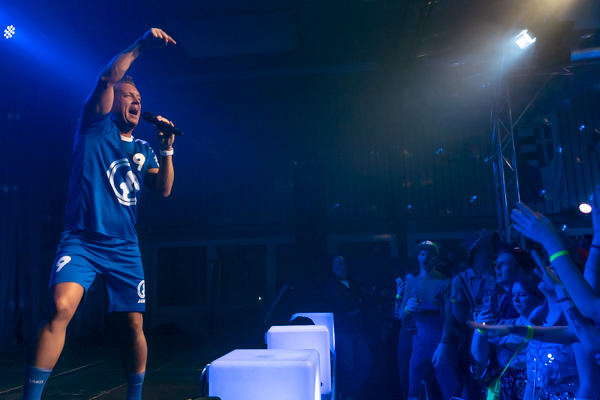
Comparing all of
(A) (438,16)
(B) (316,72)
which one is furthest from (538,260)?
(B) (316,72)

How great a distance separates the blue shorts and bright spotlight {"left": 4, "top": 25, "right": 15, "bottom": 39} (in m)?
5.56

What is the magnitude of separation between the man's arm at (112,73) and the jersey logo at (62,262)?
1.95 feet

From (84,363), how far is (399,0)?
21.8 ft

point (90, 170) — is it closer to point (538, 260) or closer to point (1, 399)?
point (538, 260)

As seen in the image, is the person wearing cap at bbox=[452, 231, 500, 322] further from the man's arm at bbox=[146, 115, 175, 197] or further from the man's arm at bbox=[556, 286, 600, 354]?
the man's arm at bbox=[146, 115, 175, 197]

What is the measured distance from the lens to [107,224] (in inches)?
65.1

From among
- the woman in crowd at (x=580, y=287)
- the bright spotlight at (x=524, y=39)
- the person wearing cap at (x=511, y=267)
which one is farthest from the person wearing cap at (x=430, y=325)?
the bright spotlight at (x=524, y=39)

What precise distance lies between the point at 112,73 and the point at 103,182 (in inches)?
17.7

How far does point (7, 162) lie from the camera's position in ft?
19.2

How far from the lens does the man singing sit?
154 centimetres

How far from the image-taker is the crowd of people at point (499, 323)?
4.83 ft

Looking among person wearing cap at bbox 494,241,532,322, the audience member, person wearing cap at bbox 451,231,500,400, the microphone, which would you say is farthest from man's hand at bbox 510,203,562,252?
the audience member

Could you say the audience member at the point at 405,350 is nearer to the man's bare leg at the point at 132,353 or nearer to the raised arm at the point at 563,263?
the raised arm at the point at 563,263

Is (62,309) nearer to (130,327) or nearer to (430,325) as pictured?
(130,327)
